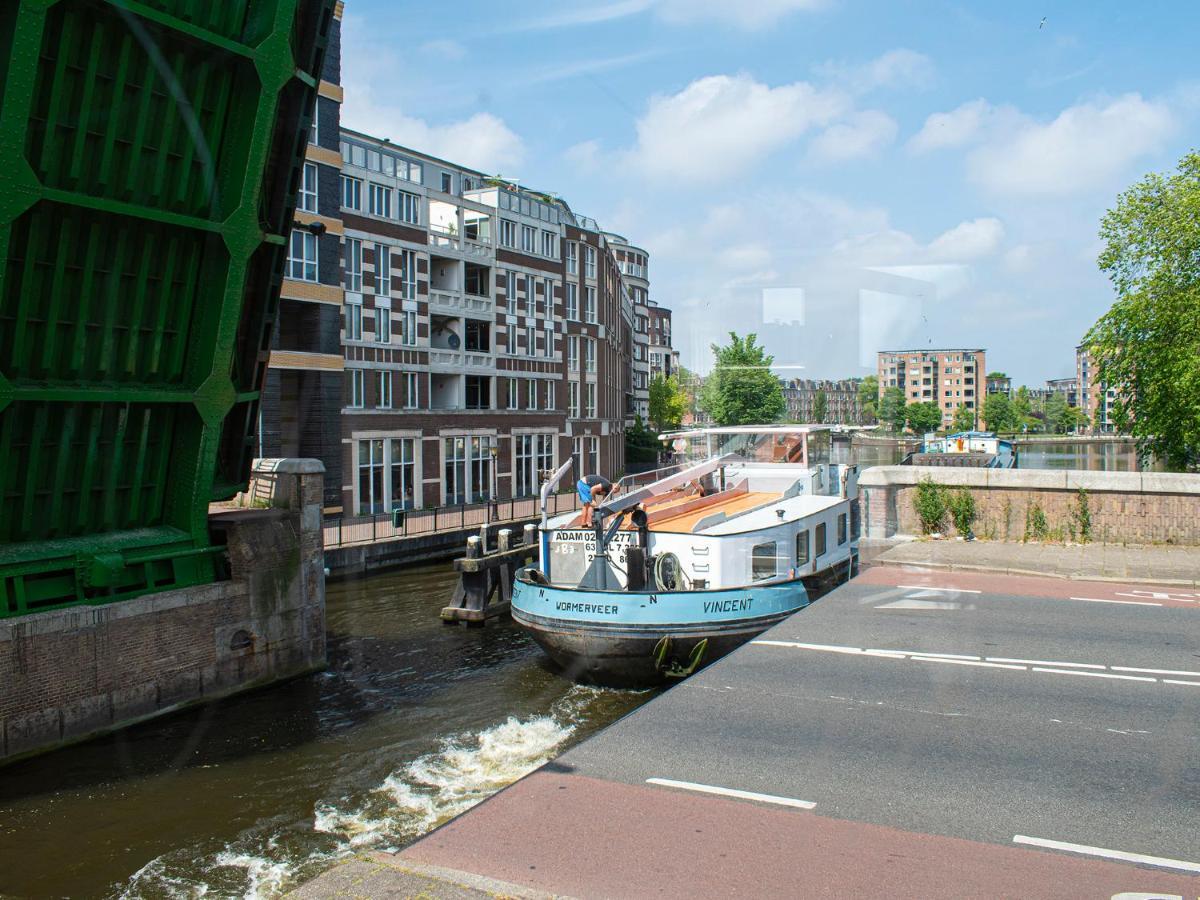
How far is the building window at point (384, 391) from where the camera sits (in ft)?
109

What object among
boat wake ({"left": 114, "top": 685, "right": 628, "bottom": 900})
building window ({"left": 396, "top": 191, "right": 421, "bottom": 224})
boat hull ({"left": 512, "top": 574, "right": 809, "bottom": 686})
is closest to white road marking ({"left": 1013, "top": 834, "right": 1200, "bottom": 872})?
boat wake ({"left": 114, "top": 685, "right": 628, "bottom": 900})

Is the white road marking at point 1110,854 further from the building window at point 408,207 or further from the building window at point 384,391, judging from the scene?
the building window at point 408,207

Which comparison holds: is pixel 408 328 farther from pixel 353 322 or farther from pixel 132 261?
pixel 132 261

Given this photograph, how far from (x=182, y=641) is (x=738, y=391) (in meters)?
19.8

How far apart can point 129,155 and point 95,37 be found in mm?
1374

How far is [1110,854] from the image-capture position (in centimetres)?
525

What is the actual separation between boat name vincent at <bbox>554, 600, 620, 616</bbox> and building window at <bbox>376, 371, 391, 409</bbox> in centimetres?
2027

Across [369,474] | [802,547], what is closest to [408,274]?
[369,474]

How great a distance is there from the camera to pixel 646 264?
274ft

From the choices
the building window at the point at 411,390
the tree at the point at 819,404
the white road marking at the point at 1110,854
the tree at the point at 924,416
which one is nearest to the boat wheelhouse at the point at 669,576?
the white road marking at the point at 1110,854

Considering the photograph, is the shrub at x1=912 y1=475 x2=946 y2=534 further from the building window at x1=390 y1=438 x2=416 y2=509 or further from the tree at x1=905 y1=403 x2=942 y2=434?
the tree at x1=905 y1=403 x2=942 y2=434

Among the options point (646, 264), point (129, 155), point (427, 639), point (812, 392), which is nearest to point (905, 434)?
point (646, 264)

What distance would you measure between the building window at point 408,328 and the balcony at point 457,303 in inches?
59.9

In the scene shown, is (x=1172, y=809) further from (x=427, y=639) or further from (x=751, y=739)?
(x=427, y=639)
